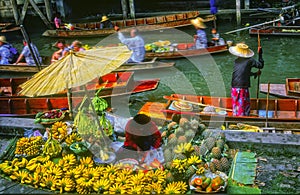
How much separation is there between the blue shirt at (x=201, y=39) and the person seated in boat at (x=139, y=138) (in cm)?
703

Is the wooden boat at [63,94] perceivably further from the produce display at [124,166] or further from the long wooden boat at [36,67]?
the produce display at [124,166]

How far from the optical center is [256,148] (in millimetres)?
6301

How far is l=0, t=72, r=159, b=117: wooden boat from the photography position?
8.98m

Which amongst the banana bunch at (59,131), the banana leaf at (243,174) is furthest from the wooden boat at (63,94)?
the banana leaf at (243,174)

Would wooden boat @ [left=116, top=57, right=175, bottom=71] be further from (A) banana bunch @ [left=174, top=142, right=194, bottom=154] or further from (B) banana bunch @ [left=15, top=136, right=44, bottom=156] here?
(A) banana bunch @ [left=174, top=142, right=194, bottom=154]

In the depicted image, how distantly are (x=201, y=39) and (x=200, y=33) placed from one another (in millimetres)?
217

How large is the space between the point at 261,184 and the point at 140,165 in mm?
1797

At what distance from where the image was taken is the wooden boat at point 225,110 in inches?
300

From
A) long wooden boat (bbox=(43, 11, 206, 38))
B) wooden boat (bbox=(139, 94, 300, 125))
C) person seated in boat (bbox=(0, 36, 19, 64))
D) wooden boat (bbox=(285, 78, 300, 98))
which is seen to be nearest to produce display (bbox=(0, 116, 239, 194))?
wooden boat (bbox=(139, 94, 300, 125))

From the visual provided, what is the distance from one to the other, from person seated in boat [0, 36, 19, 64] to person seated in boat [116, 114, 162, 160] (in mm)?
7709

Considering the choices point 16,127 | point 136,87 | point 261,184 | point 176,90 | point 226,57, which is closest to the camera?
point 261,184

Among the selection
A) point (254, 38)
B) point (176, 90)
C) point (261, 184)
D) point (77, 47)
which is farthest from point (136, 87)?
point (254, 38)

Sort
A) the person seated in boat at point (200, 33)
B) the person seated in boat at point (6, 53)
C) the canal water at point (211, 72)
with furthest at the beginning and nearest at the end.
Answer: the person seated in boat at point (200, 33)
the person seated in boat at point (6, 53)
the canal water at point (211, 72)

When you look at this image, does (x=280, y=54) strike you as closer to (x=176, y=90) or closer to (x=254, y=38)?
(x=254, y=38)
